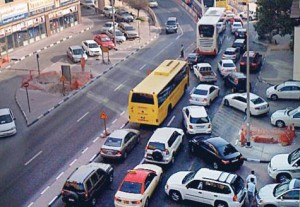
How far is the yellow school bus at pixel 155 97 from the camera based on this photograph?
34.8 m

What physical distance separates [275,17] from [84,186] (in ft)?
112

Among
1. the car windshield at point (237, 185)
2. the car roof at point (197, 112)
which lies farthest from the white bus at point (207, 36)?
the car windshield at point (237, 185)

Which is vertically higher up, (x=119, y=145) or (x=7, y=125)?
(x=7, y=125)

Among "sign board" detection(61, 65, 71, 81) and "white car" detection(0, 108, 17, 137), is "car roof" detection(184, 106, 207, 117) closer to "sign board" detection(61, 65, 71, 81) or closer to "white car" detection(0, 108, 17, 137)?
"sign board" detection(61, 65, 71, 81)

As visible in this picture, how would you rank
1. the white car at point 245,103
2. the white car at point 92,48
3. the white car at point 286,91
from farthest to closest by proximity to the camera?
the white car at point 92,48
the white car at point 286,91
the white car at point 245,103

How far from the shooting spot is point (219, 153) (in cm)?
2991

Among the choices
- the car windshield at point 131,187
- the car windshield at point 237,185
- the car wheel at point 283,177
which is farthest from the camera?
the car wheel at point 283,177

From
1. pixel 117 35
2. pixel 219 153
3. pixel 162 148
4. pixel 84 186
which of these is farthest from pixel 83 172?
pixel 117 35

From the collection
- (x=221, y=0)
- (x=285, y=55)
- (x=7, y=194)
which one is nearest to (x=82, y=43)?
(x=285, y=55)

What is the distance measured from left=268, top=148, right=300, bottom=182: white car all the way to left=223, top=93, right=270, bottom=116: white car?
8.64m

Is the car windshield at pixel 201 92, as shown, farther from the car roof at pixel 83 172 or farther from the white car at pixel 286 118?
the car roof at pixel 83 172

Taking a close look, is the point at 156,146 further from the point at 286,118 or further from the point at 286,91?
the point at 286,91

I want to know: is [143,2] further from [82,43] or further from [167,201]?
[167,201]

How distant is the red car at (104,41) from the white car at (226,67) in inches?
585
